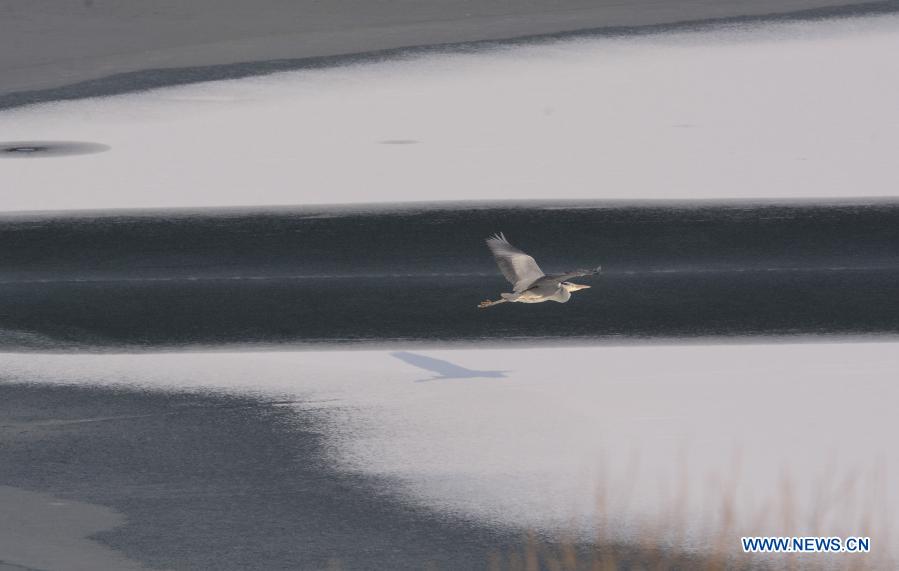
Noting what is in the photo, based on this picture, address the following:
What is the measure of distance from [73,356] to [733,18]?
12.3 metres

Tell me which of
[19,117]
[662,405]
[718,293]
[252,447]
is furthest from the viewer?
[19,117]

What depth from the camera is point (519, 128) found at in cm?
1562

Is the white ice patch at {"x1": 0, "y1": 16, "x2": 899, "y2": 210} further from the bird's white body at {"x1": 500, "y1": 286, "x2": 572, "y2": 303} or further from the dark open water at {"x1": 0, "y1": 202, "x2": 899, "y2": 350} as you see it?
the bird's white body at {"x1": 500, "y1": 286, "x2": 572, "y2": 303}

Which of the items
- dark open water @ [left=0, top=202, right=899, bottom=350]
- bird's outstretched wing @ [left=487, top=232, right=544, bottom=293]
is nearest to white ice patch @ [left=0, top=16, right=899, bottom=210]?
dark open water @ [left=0, top=202, right=899, bottom=350]

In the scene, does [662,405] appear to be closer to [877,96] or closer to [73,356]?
[73,356]

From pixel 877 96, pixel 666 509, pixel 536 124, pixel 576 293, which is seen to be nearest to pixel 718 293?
pixel 576 293

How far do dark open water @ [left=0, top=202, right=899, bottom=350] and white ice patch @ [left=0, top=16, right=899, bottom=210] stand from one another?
28.0 inches

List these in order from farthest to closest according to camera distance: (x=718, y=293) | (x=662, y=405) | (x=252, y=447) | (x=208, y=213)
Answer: (x=208, y=213) < (x=718, y=293) < (x=662, y=405) < (x=252, y=447)

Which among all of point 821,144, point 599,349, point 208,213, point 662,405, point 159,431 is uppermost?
point 821,144

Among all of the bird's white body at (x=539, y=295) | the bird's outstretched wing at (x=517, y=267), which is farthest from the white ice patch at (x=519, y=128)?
the bird's white body at (x=539, y=295)

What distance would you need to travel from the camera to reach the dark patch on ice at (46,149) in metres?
14.7

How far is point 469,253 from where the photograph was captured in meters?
11.6

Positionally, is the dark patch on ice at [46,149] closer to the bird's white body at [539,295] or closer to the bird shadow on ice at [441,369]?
the bird shadow on ice at [441,369]

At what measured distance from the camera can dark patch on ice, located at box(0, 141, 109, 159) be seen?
14703mm
